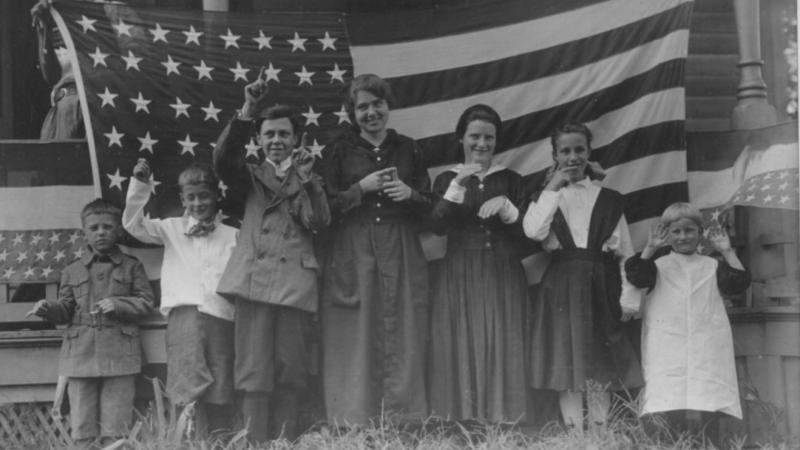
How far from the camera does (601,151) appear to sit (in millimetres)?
6027

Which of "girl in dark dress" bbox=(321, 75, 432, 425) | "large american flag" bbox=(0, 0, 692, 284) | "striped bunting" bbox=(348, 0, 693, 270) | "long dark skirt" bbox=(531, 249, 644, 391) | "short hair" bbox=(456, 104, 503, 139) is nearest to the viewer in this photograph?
"girl in dark dress" bbox=(321, 75, 432, 425)

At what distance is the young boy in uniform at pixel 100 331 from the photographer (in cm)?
529

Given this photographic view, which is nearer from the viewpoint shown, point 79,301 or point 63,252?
point 79,301

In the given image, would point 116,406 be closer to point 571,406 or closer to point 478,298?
point 478,298

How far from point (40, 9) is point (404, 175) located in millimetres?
2389

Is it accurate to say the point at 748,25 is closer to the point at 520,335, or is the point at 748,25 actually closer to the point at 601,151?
the point at 601,151

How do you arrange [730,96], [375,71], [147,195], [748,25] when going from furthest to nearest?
[730,96] → [748,25] → [375,71] → [147,195]

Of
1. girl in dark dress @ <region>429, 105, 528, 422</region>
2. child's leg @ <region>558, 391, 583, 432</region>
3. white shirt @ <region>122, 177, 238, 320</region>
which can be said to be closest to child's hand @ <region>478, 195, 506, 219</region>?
girl in dark dress @ <region>429, 105, 528, 422</region>

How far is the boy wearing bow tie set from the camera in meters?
5.13

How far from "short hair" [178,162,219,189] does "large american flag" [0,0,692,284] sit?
1.14 feet

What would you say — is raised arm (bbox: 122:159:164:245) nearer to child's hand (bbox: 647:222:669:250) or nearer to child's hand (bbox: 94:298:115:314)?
child's hand (bbox: 94:298:115:314)

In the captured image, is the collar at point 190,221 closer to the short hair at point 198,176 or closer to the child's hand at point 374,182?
the short hair at point 198,176

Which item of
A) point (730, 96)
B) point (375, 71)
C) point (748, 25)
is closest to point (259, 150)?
point (375, 71)

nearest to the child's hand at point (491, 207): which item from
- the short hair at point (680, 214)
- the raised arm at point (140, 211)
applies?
the short hair at point (680, 214)
